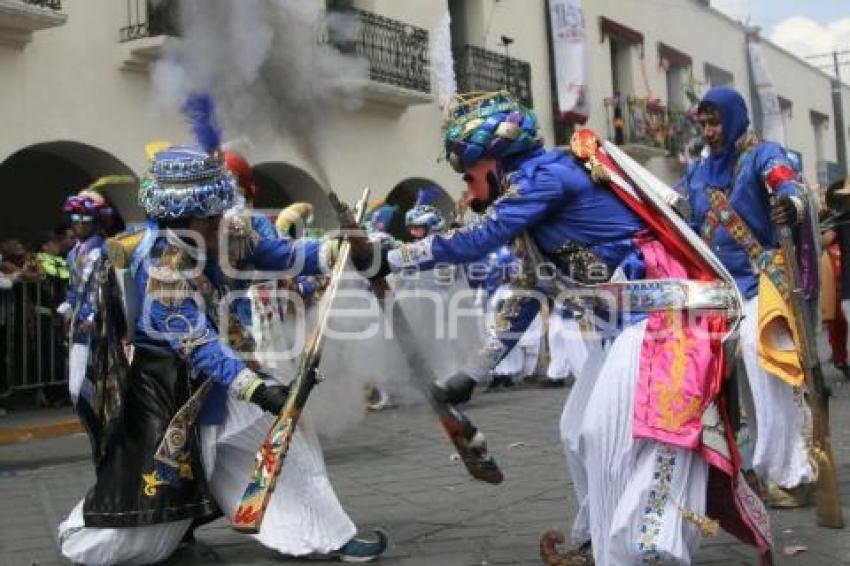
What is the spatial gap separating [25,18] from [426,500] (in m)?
6.27

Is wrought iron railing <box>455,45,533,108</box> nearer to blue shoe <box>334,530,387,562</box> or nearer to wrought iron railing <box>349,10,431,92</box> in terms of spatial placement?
wrought iron railing <box>349,10,431,92</box>

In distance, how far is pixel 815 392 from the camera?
15.3 ft

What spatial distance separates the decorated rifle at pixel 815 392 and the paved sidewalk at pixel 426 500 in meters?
0.10

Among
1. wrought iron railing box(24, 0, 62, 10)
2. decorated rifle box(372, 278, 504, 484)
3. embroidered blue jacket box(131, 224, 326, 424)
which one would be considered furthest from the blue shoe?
wrought iron railing box(24, 0, 62, 10)

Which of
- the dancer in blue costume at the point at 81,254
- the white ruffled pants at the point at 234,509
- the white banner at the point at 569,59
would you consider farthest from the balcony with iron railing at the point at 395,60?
the white ruffled pants at the point at 234,509

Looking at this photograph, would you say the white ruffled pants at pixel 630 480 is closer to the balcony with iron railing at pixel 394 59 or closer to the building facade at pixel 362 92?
the building facade at pixel 362 92

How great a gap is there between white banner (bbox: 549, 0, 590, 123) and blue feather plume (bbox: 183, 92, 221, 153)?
46.6ft

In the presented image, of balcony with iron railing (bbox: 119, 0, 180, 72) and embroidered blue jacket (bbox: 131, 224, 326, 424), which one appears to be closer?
embroidered blue jacket (bbox: 131, 224, 326, 424)

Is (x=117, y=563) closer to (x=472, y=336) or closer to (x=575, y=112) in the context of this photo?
(x=472, y=336)

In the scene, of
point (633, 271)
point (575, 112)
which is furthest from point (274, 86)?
point (575, 112)

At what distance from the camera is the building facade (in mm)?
9781

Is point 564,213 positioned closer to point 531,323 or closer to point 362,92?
point 531,323

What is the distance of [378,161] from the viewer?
1432cm

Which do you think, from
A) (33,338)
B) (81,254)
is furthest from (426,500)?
(33,338)
